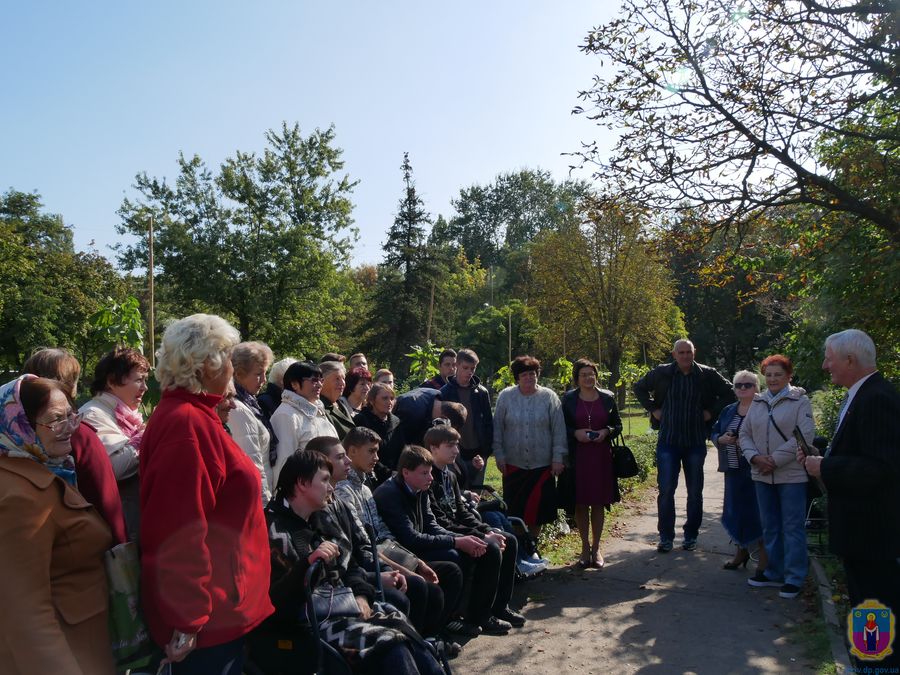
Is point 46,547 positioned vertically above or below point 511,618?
above

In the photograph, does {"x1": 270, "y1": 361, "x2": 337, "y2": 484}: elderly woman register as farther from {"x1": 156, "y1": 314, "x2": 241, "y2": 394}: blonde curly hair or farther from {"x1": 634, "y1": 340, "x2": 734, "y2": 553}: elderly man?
{"x1": 634, "y1": 340, "x2": 734, "y2": 553}: elderly man

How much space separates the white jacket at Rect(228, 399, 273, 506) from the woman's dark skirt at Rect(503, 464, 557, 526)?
311 centimetres

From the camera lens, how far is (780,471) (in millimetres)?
6328

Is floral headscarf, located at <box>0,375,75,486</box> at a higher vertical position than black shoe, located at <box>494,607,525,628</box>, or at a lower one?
higher

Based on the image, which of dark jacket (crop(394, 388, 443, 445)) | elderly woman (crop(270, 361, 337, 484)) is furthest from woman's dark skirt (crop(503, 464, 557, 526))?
elderly woman (crop(270, 361, 337, 484))

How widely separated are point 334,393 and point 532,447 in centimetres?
214

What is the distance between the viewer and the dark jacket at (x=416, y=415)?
6855 millimetres

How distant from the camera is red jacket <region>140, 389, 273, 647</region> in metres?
2.44

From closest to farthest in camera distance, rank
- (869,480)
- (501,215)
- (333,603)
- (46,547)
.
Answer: (46,547)
(333,603)
(869,480)
(501,215)

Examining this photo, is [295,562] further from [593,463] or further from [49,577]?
[593,463]

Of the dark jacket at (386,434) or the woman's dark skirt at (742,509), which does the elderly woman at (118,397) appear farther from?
the woman's dark skirt at (742,509)

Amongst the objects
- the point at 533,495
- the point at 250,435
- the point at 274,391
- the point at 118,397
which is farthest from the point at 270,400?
the point at 533,495

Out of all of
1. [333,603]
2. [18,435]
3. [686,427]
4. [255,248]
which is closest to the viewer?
[18,435]

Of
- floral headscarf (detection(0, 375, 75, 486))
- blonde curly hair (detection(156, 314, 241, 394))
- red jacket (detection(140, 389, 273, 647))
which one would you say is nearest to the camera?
floral headscarf (detection(0, 375, 75, 486))
